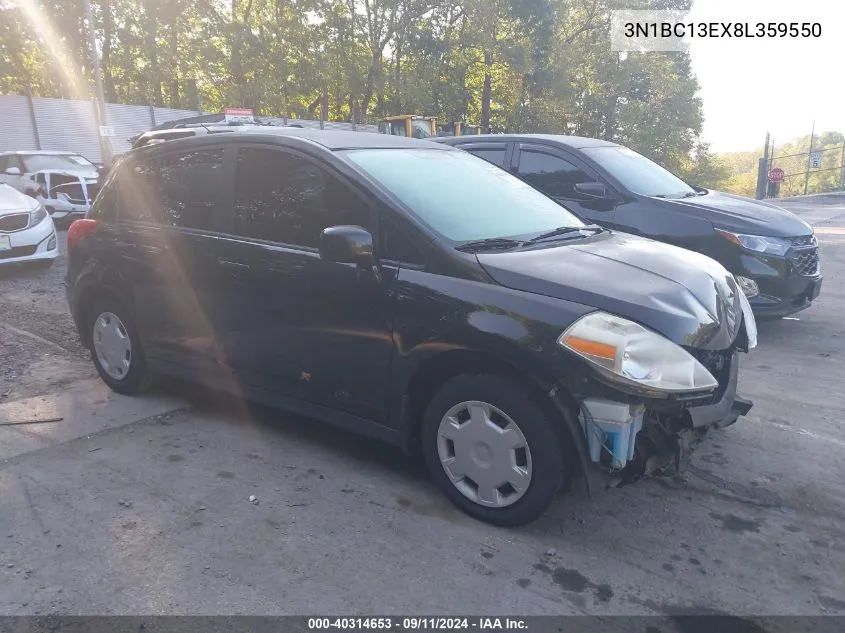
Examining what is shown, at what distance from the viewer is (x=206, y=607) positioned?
2562 millimetres

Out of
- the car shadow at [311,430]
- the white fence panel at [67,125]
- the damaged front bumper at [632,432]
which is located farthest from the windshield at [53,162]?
the damaged front bumper at [632,432]

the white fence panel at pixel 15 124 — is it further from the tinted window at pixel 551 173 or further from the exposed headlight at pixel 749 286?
the exposed headlight at pixel 749 286

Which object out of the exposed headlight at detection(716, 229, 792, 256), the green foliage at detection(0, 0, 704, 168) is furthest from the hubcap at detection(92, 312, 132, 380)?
the green foliage at detection(0, 0, 704, 168)

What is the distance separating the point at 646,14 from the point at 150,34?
28.0 m

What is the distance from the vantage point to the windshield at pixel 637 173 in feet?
21.5

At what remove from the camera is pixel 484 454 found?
10.2 ft

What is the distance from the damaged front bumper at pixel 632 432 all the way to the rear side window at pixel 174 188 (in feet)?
8.33

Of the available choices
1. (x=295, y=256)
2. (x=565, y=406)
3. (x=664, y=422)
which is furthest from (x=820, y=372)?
(x=295, y=256)

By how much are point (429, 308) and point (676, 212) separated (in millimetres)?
3967

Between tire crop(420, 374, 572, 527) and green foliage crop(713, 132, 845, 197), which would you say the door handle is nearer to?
tire crop(420, 374, 572, 527)

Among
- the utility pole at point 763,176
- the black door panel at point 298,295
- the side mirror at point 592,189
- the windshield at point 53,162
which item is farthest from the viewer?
the utility pole at point 763,176

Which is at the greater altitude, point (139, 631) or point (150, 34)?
point (150, 34)

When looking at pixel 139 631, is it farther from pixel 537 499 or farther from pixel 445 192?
pixel 445 192

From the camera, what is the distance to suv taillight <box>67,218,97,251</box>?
190 inches
